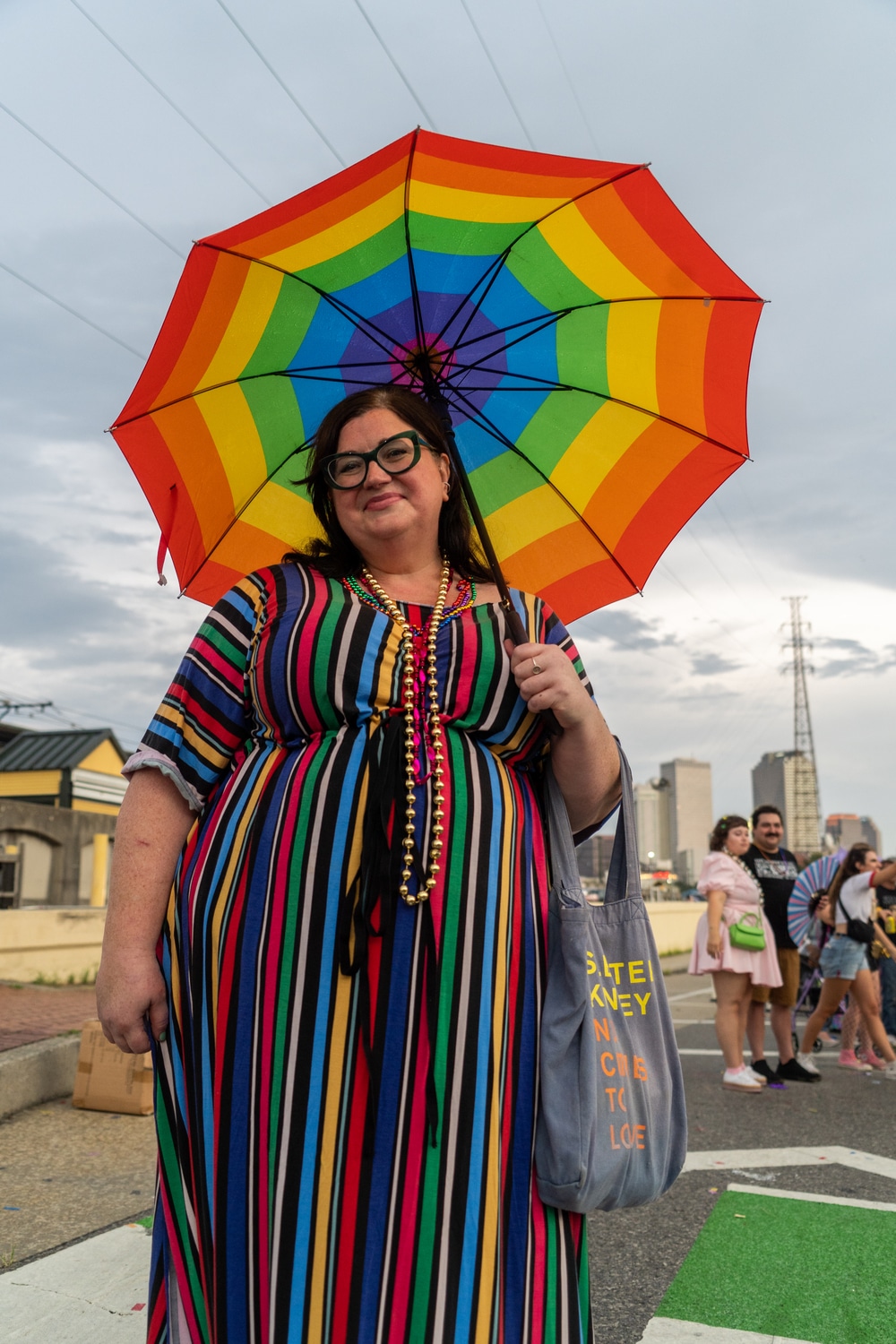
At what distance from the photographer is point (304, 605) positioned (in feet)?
6.28

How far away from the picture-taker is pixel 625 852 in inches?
74.9

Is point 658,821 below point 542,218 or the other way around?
the other way around

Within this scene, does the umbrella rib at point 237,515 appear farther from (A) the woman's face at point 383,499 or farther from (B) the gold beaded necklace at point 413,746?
(B) the gold beaded necklace at point 413,746

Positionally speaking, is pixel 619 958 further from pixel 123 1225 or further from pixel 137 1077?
pixel 137 1077

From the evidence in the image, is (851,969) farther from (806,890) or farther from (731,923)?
(731,923)

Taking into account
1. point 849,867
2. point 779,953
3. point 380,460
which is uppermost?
point 380,460

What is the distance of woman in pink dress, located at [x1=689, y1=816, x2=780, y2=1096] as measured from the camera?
6766 mm

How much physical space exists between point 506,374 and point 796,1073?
6.29 m

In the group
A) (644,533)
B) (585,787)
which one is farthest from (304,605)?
(644,533)

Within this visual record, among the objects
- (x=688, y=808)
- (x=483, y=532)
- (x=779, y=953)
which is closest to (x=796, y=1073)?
(x=779, y=953)

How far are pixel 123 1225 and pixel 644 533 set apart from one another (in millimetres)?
2799

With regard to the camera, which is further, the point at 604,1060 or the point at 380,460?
the point at 380,460

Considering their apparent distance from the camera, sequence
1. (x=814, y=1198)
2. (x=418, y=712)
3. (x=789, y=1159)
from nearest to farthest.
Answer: (x=418, y=712), (x=814, y=1198), (x=789, y=1159)

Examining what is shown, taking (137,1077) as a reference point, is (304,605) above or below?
above
